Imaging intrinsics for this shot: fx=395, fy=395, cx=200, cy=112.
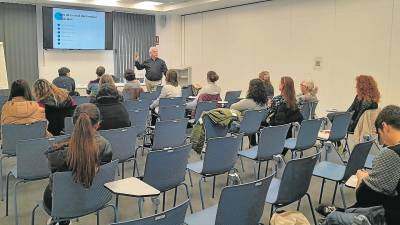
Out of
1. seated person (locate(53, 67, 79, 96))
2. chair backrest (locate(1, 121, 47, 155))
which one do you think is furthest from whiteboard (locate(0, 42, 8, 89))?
chair backrest (locate(1, 121, 47, 155))

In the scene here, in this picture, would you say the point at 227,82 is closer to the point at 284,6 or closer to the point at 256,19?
the point at 256,19

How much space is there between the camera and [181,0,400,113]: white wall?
7.82m

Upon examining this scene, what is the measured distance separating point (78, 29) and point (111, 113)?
754 cm

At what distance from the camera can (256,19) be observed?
415 inches

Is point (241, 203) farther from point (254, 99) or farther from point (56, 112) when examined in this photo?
point (56, 112)

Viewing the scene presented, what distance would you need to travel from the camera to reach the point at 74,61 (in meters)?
11.4

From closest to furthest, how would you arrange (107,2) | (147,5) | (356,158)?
(356,158) → (107,2) → (147,5)

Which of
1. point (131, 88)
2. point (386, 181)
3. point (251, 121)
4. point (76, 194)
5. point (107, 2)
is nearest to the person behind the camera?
point (386, 181)

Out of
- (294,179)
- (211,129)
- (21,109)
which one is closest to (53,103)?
(21,109)

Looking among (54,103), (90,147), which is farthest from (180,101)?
(90,147)

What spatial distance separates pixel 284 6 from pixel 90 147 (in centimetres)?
817

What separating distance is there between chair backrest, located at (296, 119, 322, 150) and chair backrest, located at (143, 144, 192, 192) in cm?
174

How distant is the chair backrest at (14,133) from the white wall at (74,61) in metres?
7.31

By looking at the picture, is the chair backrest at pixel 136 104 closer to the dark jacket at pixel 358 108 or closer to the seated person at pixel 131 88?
the seated person at pixel 131 88
